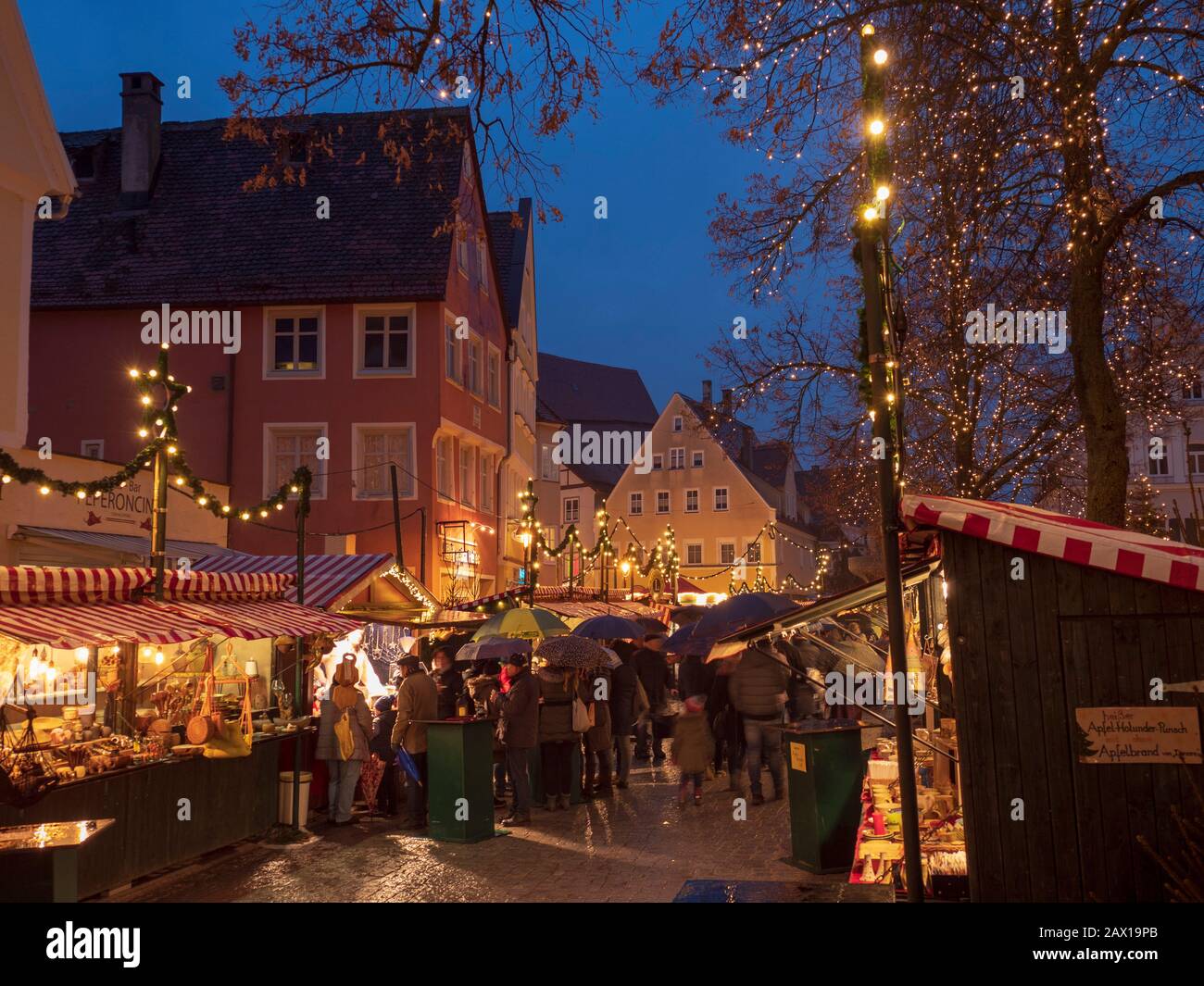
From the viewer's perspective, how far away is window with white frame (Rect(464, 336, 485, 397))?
115 ft

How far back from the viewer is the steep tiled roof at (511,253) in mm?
41062

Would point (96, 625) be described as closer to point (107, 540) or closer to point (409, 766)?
point (409, 766)

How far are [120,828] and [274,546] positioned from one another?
20.5m

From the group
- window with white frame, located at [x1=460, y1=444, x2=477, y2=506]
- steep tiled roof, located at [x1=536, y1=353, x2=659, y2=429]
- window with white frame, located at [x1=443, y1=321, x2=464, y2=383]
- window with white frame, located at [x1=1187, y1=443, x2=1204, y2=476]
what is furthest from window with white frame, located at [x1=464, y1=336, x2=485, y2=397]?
steep tiled roof, located at [x1=536, y1=353, x2=659, y2=429]

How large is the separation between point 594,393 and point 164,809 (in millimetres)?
73815

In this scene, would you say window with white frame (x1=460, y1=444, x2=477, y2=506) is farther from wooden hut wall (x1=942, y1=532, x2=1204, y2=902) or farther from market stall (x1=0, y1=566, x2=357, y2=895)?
wooden hut wall (x1=942, y1=532, x2=1204, y2=902)

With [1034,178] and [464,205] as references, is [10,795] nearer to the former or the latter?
[1034,178]

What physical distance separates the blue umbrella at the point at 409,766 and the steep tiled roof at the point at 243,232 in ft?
61.7

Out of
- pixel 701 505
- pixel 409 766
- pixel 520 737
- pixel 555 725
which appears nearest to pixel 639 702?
pixel 555 725

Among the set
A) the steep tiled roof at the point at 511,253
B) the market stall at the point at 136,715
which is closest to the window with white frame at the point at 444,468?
the steep tiled roof at the point at 511,253

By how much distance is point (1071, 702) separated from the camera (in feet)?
23.6

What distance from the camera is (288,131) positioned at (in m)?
8.44

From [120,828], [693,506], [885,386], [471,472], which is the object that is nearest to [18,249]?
[120,828]

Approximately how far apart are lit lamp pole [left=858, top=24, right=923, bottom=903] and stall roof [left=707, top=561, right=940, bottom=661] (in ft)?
7.89
